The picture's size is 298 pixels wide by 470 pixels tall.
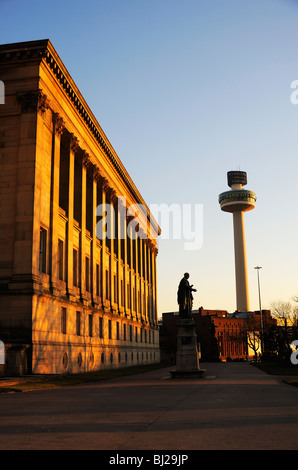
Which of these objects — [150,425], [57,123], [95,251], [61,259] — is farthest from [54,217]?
[150,425]

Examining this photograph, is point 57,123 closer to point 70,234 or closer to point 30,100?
point 30,100

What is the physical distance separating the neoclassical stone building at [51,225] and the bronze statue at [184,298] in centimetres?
955

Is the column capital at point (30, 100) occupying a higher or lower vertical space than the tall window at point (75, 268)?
higher

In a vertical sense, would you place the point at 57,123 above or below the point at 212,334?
above

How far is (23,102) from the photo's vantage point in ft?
123

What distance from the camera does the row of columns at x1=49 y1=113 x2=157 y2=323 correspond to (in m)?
39.5

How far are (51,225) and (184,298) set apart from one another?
11681 millimetres

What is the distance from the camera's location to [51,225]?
1503 inches

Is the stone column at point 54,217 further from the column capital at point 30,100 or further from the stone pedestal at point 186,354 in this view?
the stone pedestal at point 186,354

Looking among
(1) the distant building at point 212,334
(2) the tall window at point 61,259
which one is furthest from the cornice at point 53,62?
(1) the distant building at point 212,334

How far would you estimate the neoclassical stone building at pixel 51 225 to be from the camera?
33875 millimetres

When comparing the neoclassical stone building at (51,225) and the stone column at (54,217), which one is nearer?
the neoclassical stone building at (51,225)
